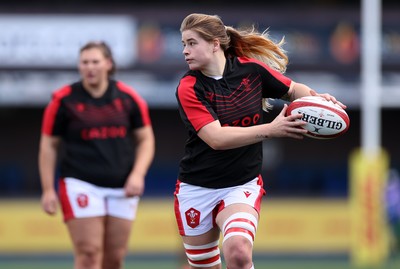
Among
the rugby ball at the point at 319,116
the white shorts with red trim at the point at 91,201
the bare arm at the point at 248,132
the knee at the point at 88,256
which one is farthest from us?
the white shorts with red trim at the point at 91,201

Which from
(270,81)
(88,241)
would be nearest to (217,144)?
(270,81)

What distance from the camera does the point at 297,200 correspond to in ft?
61.2

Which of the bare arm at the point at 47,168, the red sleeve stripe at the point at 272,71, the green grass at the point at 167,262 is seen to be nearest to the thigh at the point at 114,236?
the bare arm at the point at 47,168

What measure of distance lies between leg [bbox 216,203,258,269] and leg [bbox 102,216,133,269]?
1.68 metres

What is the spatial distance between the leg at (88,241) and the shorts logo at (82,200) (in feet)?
0.39

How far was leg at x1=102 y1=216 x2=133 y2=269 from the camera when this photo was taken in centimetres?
824

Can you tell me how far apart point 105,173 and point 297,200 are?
10.7 meters

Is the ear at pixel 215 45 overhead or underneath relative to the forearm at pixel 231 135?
overhead

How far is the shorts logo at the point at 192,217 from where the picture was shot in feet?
22.5

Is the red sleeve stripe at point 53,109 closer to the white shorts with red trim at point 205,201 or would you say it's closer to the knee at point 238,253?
the white shorts with red trim at point 205,201

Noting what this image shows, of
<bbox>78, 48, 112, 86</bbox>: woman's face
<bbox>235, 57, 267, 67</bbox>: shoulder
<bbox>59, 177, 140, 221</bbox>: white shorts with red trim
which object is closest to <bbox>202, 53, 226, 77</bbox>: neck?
<bbox>235, 57, 267, 67</bbox>: shoulder

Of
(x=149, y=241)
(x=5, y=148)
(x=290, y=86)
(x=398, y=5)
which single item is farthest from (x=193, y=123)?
(x=5, y=148)

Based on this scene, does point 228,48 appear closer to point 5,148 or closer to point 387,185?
point 387,185

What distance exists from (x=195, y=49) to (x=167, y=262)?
10.4 m
